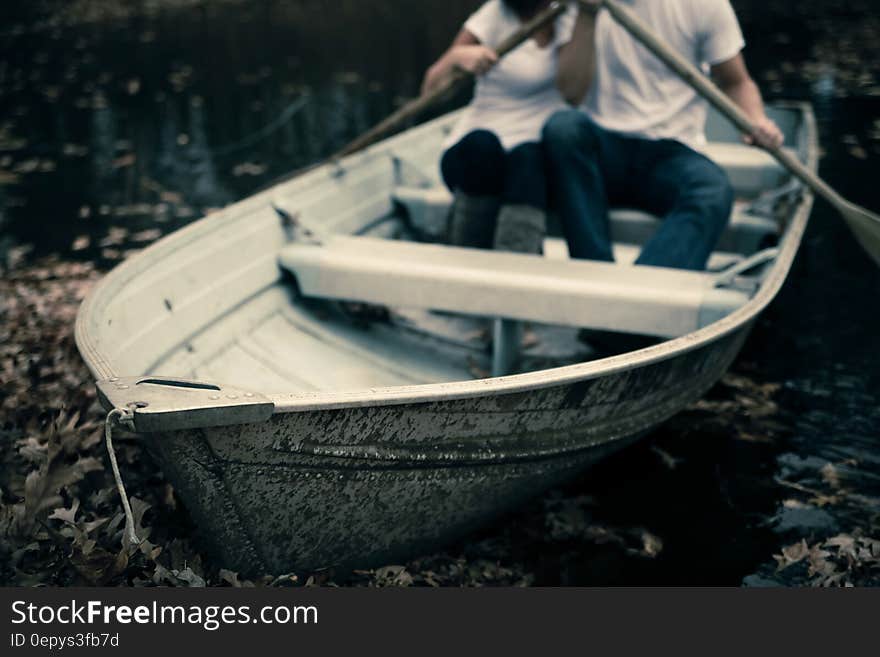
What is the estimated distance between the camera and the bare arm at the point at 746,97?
152 inches

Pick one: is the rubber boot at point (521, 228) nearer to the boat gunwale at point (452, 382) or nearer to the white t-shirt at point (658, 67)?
the white t-shirt at point (658, 67)

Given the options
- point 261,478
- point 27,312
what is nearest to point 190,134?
point 27,312

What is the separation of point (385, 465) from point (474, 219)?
1.83 metres

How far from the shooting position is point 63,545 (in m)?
2.69

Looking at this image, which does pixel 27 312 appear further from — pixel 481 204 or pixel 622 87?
pixel 622 87

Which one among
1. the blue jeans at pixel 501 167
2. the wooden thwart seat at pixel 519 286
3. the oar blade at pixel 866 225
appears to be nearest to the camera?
the wooden thwart seat at pixel 519 286

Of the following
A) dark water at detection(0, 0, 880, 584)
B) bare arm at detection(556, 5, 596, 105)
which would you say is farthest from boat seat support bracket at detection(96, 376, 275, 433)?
bare arm at detection(556, 5, 596, 105)

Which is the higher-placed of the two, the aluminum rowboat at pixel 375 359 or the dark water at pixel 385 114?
the aluminum rowboat at pixel 375 359

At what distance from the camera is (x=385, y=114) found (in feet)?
34.8

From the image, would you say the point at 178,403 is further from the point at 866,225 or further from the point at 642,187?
the point at 866,225

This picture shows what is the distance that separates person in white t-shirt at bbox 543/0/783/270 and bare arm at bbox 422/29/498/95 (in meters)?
0.32

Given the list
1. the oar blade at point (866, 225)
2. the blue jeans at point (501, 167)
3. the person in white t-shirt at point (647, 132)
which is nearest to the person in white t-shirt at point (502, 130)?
the blue jeans at point (501, 167)

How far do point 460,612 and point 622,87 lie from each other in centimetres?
248

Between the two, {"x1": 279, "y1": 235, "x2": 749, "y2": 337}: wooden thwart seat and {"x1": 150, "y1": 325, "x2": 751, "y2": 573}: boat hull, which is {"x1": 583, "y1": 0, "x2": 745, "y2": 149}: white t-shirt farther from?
{"x1": 150, "y1": 325, "x2": 751, "y2": 573}: boat hull
